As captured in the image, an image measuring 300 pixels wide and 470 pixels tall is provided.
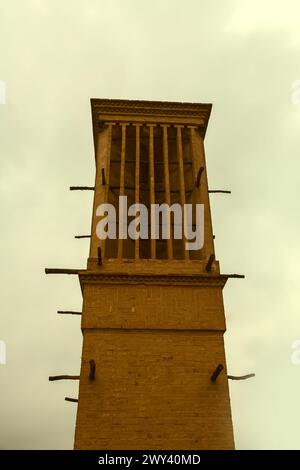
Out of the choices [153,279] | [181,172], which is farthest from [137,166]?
[153,279]

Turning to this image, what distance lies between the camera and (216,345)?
36.1 ft

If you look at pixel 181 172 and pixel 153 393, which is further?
pixel 181 172

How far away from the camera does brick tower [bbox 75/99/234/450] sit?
9.89 metres

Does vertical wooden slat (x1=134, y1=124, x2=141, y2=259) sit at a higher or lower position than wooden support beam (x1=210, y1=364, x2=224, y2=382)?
higher

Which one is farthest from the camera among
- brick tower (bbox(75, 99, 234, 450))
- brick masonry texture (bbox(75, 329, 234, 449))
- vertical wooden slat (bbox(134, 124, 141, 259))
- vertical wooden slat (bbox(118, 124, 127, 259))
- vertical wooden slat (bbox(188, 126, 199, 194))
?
vertical wooden slat (bbox(188, 126, 199, 194))

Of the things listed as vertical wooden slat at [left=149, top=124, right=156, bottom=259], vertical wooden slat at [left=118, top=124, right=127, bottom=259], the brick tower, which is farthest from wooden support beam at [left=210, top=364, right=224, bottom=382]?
vertical wooden slat at [left=118, top=124, right=127, bottom=259]

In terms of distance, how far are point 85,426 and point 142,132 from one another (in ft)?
30.3

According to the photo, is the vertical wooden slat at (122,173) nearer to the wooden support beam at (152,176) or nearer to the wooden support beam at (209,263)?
the wooden support beam at (152,176)

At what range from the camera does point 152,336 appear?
36.1 ft

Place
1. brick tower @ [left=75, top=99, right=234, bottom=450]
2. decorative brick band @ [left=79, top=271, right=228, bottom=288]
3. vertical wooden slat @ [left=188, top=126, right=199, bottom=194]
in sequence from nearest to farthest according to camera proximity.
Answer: brick tower @ [left=75, top=99, right=234, bottom=450] → decorative brick band @ [left=79, top=271, right=228, bottom=288] → vertical wooden slat @ [left=188, top=126, right=199, bottom=194]

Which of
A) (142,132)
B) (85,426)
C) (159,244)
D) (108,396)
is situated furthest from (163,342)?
(142,132)

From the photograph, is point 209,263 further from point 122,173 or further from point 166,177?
point 122,173

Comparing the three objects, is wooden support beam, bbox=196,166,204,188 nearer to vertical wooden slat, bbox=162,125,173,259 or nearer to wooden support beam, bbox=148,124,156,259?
vertical wooden slat, bbox=162,125,173,259
